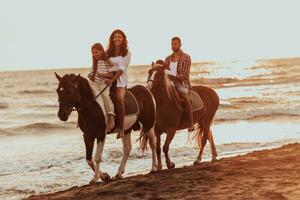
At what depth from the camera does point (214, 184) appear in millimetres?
7473

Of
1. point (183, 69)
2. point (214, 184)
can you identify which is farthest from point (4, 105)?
point (214, 184)

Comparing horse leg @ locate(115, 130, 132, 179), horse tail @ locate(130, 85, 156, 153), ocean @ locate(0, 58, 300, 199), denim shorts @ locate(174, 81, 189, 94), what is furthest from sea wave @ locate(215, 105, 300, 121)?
horse leg @ locate(115, 130, 132, 179)

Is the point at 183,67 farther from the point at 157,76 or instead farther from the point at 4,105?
the point at 4,105

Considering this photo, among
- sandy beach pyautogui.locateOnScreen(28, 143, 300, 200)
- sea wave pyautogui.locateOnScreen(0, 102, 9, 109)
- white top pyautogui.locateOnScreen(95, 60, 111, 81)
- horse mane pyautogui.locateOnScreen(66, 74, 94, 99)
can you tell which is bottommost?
sea wave pyautogui.locateOnScreen(0, 102, 9, 109)

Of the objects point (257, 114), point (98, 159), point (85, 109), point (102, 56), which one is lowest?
point (257, 114)

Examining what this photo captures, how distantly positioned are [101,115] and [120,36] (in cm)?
153

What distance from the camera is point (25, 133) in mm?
22750

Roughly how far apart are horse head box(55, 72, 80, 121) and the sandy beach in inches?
50.3

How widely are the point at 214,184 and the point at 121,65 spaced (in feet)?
8.73

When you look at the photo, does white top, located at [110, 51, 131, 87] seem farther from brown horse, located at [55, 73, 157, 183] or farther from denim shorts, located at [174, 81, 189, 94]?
denim shorts, located at [174, 81, 189, 94]

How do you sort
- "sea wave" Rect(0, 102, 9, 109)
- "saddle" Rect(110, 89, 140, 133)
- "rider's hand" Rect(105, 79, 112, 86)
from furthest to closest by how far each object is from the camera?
"sea wave" Rect(0, 102, 9, 109) < "saddle" Rect(110, 89, 140, 133) < "rider's hand" Rect(105, 79, 112, 86)

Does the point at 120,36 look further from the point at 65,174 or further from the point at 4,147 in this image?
the point at 4,147

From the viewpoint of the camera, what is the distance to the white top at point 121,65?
8.62 metres

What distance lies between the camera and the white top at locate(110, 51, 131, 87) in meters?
8.62
